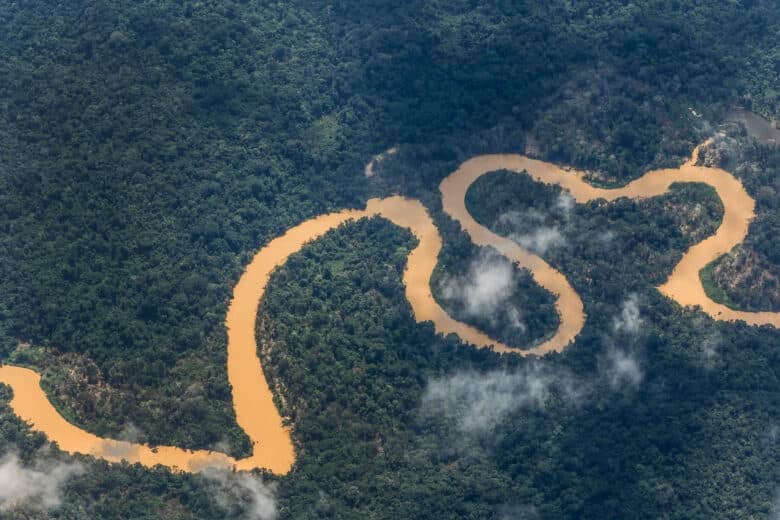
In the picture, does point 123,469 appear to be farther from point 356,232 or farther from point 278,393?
point 356,232

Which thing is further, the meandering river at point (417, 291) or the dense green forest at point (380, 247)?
the meandering river at point (417, 291)

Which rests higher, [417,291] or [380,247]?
[380,247]

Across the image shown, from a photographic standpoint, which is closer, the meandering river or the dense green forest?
the dense green forest

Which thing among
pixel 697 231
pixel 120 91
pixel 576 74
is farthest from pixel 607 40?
pixel 120 91

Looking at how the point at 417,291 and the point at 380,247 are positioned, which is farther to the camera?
the point at 380,247
